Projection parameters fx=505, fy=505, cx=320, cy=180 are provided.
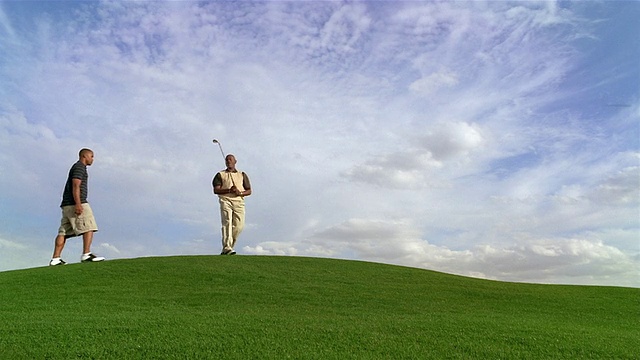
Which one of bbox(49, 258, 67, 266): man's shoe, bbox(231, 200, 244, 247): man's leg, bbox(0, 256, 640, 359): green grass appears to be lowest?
bbox(0, 256, 640, 359): green grass

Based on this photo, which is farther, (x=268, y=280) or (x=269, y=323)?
(x=268, y=280)

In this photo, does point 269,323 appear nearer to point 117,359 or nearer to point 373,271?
point 117,359

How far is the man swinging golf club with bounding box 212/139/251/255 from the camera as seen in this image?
15953mm

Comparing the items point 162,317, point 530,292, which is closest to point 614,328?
point 530,292

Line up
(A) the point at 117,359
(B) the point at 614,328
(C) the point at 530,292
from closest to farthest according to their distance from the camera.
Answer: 1. (A) the point at 117,359
2. (B) the point at 614,328
3. (C) the point at 530,292

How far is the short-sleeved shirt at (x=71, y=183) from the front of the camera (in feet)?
43.0

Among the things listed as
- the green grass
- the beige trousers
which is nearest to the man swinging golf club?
the beige trousers

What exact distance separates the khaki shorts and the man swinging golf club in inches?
153

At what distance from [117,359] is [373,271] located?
9.06m

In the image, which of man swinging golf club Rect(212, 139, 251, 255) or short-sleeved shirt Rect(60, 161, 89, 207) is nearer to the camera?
short-sleeved shirt Rect(60, 161, 89, 207)

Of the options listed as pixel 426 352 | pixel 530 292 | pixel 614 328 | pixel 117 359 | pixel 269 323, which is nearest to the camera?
pixel 117 359

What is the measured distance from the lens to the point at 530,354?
6.96m

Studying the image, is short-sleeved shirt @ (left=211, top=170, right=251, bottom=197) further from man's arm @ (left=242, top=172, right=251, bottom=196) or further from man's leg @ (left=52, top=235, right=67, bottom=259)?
man's leg @ (left=52, top=235, right=67, bottom=259)

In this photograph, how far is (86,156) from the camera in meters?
13.5
